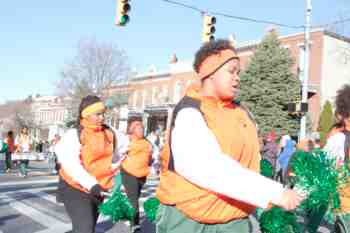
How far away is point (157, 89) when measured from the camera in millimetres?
50469

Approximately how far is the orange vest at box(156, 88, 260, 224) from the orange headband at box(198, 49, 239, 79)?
15 centimetres

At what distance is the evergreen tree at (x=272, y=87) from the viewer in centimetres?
3077

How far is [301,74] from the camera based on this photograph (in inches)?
1108

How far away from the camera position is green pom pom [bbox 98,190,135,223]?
556 centimetres

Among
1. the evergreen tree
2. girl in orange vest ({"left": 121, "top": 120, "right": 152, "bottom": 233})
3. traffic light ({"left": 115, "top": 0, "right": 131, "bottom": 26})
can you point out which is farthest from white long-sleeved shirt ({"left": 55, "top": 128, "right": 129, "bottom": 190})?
the evergreen tree

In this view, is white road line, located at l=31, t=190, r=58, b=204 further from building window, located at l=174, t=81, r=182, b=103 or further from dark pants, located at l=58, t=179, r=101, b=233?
building window, located at l=174, t=81, r=182, b=103

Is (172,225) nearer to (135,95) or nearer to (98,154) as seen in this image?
(98,154)

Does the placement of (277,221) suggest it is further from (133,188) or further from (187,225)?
(133,188)

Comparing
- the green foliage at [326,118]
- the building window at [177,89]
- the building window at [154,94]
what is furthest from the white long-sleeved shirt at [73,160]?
the building window at [154,94]

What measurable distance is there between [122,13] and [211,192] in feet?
37.0

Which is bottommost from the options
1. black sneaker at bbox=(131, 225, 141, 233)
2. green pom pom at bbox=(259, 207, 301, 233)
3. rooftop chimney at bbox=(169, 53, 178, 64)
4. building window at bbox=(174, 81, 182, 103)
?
black sneaker at bbox=(131, 225, 141, 233)

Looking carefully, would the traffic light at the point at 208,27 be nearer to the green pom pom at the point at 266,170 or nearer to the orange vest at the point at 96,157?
the orange vest at the point at 96,157

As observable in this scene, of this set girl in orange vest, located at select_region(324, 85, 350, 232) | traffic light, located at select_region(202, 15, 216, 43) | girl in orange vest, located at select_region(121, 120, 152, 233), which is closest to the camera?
girl in orange vest, located at select_region(324, 85, 350, 232)

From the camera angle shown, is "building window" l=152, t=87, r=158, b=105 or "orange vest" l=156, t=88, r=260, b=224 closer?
"orange vest" l=156, t=88, r=260, b=224
